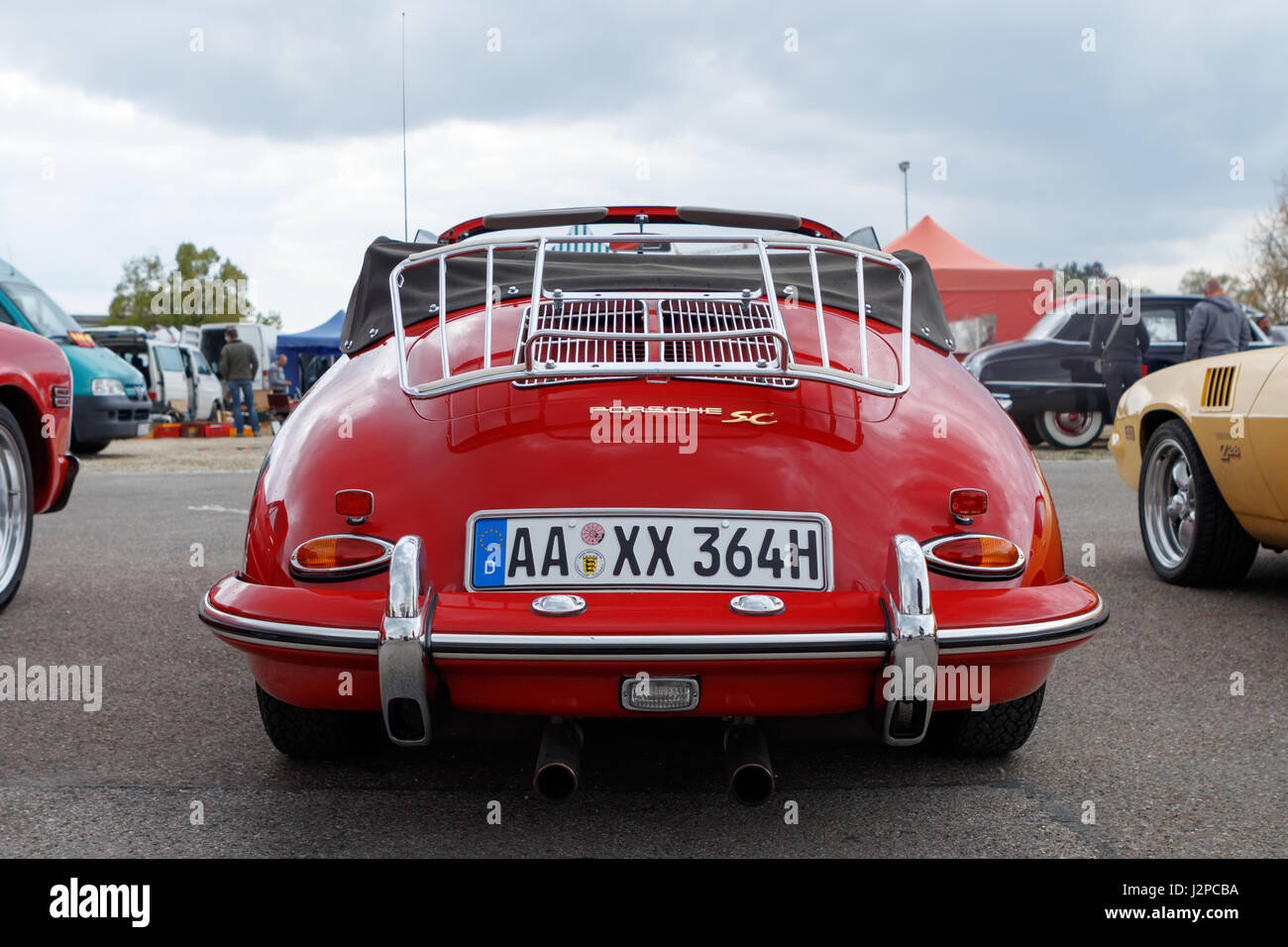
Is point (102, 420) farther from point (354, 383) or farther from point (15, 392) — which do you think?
point (354, 383)

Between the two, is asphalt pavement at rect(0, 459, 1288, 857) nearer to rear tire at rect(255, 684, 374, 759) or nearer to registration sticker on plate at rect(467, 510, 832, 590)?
rear tire at rect(255, 684, 374, 759)

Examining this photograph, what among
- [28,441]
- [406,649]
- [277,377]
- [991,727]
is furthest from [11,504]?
[277,377]

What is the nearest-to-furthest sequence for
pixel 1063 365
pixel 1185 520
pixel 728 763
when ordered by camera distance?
1. pixel 728 763
2. pixel 1185 520
3. pixel 1063 365

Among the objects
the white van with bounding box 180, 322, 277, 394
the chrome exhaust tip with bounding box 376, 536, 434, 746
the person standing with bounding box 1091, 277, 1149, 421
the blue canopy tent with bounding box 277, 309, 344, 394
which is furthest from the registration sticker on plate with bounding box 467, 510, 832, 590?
the white van with bounding box 180, 322, 277, 394

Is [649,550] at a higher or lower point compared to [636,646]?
higher

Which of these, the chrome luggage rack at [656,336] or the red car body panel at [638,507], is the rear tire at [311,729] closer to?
the red car body panel at [638,507]

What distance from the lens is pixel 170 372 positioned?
79.6 feet

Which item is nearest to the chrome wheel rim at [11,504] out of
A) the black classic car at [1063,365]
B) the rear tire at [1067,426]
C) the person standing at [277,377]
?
the black classic car at [1063,365]

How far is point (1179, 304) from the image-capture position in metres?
13.8

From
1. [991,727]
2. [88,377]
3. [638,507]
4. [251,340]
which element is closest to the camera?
[638,507]

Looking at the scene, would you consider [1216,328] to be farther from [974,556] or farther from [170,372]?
[170,372]

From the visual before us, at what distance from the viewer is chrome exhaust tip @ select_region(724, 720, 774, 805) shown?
6.89ft

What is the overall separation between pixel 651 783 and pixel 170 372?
77.9 feet

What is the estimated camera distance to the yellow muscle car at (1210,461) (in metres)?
4.42
